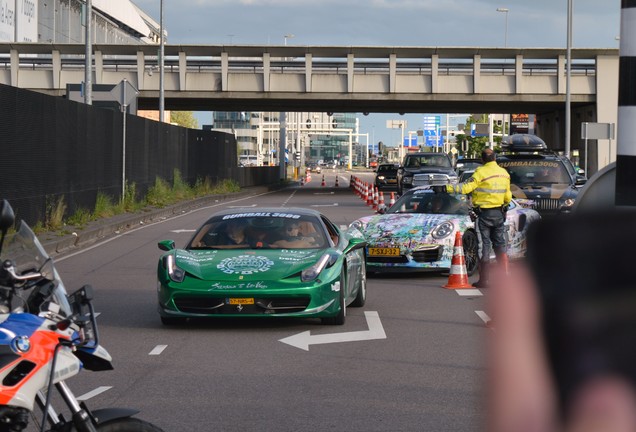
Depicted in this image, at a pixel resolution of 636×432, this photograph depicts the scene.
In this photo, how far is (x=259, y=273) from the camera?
1207 centimetres

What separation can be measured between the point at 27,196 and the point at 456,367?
15.4m

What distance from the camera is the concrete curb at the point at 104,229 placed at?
22828mm

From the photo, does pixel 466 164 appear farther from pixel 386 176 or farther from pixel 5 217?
pixel 5 217

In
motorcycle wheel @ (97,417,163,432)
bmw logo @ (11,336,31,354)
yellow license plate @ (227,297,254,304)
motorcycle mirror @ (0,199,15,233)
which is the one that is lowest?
yellow license plate @ (227,297,254,304)

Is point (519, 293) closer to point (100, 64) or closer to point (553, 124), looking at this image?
point (100, 64)

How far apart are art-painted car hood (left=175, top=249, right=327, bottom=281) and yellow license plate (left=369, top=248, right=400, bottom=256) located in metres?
4.58

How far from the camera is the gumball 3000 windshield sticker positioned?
12.1 m

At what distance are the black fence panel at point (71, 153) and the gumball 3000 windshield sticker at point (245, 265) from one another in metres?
10.1

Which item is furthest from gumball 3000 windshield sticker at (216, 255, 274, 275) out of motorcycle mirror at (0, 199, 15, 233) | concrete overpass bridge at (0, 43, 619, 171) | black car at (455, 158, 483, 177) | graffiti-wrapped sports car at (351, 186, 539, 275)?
concrete overpass bridge at (0, 43, 619, 171)

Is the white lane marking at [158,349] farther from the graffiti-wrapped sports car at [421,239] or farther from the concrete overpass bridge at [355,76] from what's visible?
the concrete overpass bridge at [355,76]

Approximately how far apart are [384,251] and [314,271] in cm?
531

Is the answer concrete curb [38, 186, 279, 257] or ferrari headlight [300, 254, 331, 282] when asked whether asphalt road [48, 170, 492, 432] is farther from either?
concrete curb [38, 186, 279, 257]

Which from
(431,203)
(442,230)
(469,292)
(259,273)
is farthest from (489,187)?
(259,273)

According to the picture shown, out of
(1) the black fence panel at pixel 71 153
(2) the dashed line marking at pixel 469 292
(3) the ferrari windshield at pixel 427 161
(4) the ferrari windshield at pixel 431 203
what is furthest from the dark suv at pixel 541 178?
(3) the ferrari windshield at pixel 427 161
